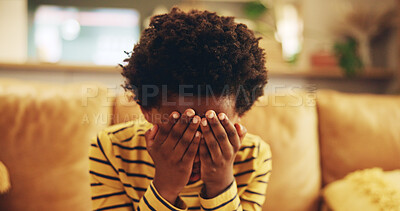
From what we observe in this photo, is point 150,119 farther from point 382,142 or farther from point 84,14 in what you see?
point 84,14

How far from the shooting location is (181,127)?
1.83 feet

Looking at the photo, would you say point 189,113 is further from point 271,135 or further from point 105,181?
point 271,135

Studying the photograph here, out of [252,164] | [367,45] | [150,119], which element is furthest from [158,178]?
[367,45]

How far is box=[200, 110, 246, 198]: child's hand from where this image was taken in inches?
22.0

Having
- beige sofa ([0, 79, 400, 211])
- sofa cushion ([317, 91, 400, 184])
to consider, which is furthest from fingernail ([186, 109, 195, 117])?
sofa cushion ([317, 91, 400, 184])

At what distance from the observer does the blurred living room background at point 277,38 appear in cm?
177

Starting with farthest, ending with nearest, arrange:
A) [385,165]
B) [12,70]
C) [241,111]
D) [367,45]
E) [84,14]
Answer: [84,14] → [367,45] → [12,70] → [385,165] → [241,111]

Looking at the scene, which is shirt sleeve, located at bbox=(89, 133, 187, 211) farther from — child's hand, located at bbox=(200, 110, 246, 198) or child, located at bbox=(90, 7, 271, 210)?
child's hand, located at bbox=(200, 110, 246, 198)

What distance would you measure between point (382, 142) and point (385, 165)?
9 cm

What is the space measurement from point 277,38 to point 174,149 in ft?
5.78

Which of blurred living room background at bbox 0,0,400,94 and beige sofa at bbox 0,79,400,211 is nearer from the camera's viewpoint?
beige sofa at bbox 0,79,400,211

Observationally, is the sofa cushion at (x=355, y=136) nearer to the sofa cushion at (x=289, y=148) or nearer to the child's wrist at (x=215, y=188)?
the sofa cushion at (x=289, y=148)

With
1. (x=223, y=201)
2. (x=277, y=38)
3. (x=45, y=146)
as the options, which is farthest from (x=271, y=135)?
(x=277, y=38)

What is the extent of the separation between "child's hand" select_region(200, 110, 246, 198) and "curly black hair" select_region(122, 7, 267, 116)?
0.05 meters
